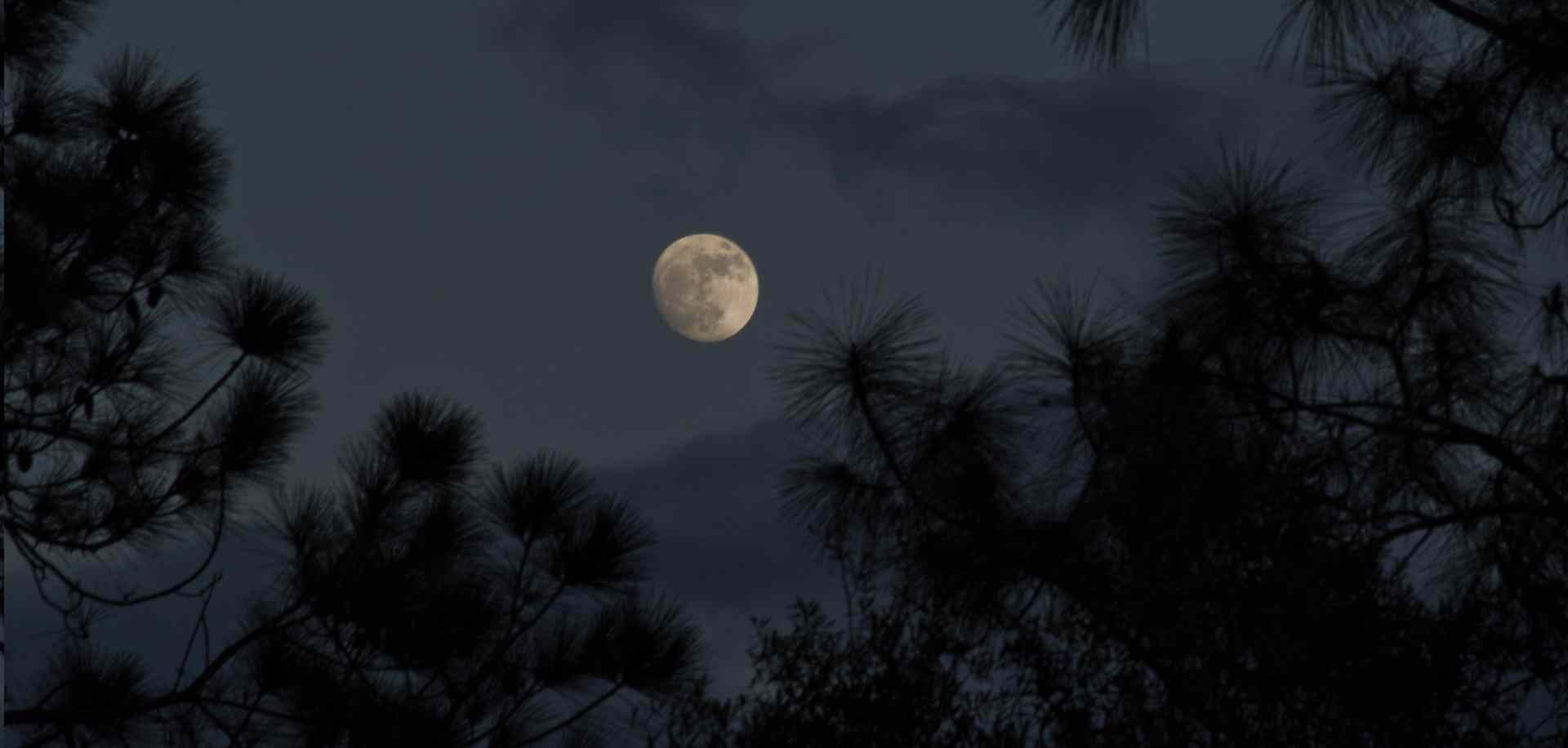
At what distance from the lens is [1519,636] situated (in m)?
4.58

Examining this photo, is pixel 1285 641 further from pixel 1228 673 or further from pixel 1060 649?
pixel 1060 649

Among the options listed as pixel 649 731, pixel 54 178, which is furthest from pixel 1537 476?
pixel 54 178

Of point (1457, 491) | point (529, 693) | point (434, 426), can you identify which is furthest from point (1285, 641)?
point (434, 426)

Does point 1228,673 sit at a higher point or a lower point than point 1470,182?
lower

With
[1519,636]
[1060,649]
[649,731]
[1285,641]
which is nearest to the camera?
[1285,641]

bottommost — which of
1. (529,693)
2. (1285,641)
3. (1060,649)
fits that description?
(1285,641)

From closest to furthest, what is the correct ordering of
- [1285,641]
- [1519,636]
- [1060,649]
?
[1285,641] → [1519,636] → [1060,649]

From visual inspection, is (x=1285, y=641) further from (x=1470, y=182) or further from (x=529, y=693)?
(x=529, y=693)

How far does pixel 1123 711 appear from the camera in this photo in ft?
15.2

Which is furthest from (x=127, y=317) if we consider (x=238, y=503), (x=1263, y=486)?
(x=1263, y=486)

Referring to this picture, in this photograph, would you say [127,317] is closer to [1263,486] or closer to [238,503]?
[238,503]

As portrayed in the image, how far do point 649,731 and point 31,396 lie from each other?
2650mm

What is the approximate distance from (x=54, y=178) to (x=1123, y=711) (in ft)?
14.1

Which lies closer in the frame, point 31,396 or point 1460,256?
point 1460,256
